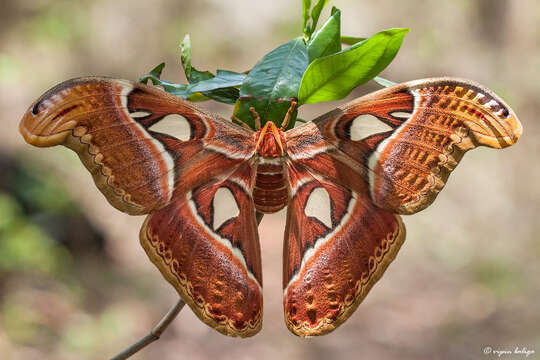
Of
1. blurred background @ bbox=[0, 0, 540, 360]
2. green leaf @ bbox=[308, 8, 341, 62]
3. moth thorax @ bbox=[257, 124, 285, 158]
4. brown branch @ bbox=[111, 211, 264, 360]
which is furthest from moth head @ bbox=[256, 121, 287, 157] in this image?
blurred background @ bbox=[0, 0, 540, 360]

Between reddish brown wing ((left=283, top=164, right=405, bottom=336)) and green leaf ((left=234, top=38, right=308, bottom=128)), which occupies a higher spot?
green leaf ((left=234, top=38, right=308, bottom=128))

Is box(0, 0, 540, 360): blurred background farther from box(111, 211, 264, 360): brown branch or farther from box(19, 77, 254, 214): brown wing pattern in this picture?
box(19, 77, 254, 214): brown wing pattern

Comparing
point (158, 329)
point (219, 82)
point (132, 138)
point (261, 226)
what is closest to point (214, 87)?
point (219, 82)

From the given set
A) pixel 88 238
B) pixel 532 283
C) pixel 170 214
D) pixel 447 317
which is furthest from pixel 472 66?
pixel 170 214

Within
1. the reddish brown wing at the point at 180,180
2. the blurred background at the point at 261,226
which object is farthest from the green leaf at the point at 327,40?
the blurred background at the point at 261,226

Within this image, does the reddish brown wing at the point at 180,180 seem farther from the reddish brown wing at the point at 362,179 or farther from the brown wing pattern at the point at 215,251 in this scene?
the reddish brown wing at the point at 362,179

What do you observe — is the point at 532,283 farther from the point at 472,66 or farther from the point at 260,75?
the point at 260,75
